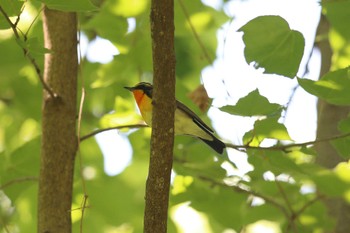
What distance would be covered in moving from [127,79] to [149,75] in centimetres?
18

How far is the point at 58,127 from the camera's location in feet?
10.3

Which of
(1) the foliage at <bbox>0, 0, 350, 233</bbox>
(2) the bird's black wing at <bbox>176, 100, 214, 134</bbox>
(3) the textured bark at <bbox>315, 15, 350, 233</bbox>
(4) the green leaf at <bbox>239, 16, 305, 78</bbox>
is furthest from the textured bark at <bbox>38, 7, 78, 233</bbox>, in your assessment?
(3) the textured bark at <bbox>315, 15, 350, 233</bbox>

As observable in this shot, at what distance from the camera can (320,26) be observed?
453cm

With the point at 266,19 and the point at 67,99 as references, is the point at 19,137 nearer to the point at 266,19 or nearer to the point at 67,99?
the point at 67,99

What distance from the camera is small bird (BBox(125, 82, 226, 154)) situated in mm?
3359

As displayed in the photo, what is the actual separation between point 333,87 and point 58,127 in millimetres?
1445

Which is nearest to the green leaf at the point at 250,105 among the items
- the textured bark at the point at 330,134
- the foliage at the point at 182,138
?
the foliage at the point at 182,138

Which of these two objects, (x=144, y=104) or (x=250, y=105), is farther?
(x=144, y=104)

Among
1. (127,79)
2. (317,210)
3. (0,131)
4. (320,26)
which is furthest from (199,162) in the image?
(0,131)

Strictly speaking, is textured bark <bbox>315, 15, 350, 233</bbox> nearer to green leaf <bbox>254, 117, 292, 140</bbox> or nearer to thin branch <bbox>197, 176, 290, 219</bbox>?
thin branch <bbox>197, 176, 290, 219</bbox>

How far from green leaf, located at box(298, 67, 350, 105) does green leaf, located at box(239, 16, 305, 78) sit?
0.16 meters

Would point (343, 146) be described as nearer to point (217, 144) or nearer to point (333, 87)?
point (333, 87)

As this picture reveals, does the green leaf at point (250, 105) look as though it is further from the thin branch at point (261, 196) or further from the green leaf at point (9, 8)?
the green leaf at point (9, 8)

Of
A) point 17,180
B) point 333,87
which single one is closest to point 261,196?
point 333,87
